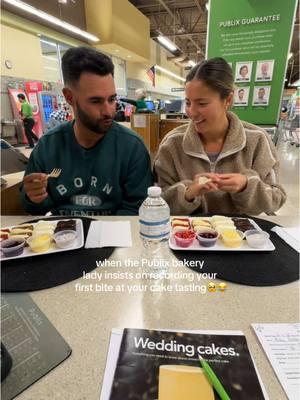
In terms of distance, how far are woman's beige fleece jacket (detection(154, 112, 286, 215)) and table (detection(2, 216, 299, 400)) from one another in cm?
56

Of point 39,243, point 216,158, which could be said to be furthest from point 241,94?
point 39,243

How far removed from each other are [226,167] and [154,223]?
2.49 feet

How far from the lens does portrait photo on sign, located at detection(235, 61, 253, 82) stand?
248 centimetres

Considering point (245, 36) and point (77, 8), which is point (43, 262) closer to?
point (245, 36)

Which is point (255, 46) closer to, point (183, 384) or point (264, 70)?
point (264, 70)

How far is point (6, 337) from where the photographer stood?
56 centimetres

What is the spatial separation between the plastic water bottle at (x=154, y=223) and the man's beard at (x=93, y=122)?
2.01 feet

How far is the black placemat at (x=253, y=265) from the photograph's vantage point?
28.9 inches

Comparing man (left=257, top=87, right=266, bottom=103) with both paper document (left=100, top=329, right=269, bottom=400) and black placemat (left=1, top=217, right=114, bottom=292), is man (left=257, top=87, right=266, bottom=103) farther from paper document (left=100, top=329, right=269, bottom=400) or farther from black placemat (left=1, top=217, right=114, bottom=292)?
paper document (left=100, top=329, right=269, bottom=400)

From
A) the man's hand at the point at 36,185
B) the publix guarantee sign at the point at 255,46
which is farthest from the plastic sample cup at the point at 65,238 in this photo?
the publix guarantee sign at the point at 255,46

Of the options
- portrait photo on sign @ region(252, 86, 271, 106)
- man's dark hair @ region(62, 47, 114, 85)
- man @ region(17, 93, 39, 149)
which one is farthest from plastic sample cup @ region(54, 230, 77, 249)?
man @ region(17, 93, 39, 149)

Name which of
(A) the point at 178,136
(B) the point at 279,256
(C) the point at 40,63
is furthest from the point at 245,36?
(C) the point at 40,63

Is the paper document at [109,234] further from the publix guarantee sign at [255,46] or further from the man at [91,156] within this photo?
the publix guarantee sign at [255,46]
